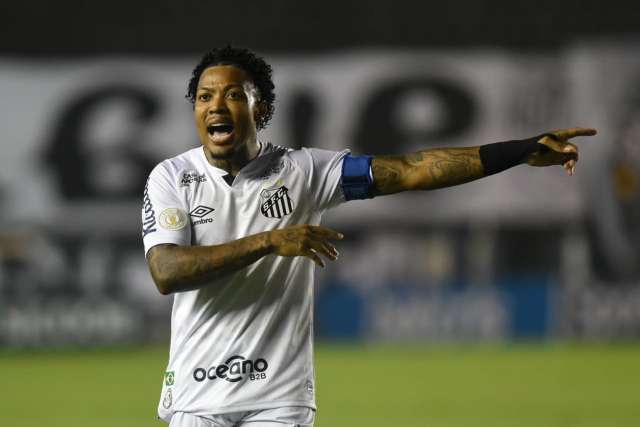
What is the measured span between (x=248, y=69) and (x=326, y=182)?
55 cm

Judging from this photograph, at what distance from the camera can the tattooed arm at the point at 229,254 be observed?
4.05m

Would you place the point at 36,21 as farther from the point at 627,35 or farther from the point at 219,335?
the point at 219,335

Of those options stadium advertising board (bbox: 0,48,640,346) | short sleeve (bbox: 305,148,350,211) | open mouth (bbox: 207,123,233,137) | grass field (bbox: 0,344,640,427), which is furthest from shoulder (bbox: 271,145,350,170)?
stadium advertising board (bbox: 0,48,640,346)

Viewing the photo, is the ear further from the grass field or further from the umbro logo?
the grass field

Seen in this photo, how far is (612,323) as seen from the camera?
1530 centimetres

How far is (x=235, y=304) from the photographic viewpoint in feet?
14.6

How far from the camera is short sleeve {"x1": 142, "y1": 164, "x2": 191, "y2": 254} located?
4.37m

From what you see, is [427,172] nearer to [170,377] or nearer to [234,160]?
[234,160]

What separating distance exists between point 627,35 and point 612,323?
3.88m

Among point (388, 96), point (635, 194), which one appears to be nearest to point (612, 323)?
point (635, 194)

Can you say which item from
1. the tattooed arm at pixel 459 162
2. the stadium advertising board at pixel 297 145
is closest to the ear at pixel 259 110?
the tattooed arm at pixel 459 162

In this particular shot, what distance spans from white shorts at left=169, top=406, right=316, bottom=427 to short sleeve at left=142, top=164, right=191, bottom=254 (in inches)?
26.1

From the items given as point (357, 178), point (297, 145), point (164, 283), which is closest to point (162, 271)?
point (164, 283)

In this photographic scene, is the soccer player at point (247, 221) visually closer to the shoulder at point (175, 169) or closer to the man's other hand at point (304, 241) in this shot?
the shoulder at point (175, 169)
